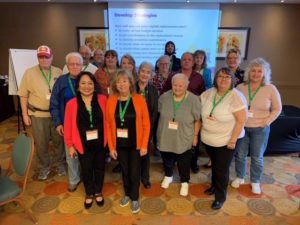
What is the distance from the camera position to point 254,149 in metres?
2.43

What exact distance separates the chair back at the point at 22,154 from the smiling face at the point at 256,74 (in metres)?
2.13

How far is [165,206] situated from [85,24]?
4374 mm

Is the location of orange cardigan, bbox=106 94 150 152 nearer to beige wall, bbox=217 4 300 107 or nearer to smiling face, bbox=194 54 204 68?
smiling face, bbox=194 54 204 68

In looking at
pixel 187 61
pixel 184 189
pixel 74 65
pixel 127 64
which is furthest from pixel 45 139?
pixel 187 61

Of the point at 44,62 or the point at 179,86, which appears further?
the point at 44,62

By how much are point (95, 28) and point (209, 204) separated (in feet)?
14.4

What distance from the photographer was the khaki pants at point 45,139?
2646 mm

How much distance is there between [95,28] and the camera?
5191 mm

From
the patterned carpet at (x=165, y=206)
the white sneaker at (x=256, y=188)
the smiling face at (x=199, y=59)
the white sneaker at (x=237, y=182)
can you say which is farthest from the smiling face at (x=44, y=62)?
the white sneaker at (x=256, y=188)

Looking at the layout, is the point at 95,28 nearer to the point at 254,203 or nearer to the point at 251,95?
the point at 251,95

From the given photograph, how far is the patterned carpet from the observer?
7.13 feet

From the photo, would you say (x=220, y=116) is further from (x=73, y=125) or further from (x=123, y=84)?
(x=73, y=125)

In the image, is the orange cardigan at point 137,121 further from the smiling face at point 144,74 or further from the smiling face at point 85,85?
the smiling face at point 144,74

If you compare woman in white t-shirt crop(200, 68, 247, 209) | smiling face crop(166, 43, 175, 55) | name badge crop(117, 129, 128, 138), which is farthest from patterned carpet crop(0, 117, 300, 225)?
smiling face crop(166, 43, 175, 55)
